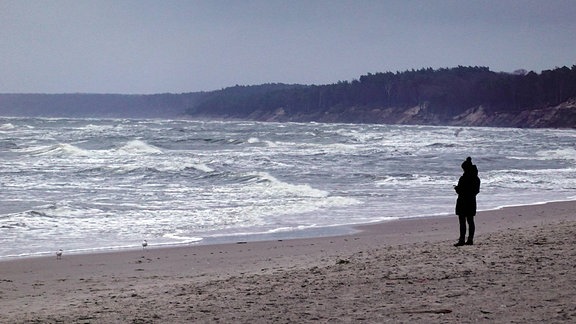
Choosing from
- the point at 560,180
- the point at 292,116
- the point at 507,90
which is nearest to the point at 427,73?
the point at 292,116

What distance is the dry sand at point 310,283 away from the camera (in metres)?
6.67

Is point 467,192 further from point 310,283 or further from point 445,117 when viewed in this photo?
point 445,117

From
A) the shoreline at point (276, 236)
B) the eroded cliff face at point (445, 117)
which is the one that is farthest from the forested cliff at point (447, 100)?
the shoreline at point (276, 236)

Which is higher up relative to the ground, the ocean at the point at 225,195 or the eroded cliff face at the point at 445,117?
the eroded cliff face at the point at 445,117

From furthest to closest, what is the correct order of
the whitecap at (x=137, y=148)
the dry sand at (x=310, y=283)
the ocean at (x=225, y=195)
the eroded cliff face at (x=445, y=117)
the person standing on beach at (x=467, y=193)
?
the eroded cliff face at (x=445, y=117)
the whitecap at (x=137, y=148)
the ocean at (x=225, y=195)
the person standing on beach at (x=467, y=193)
the dry sand at (x=310, y=283)

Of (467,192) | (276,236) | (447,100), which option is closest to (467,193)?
(467,192)

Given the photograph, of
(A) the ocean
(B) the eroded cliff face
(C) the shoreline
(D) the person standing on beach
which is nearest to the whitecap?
(A) the ocean

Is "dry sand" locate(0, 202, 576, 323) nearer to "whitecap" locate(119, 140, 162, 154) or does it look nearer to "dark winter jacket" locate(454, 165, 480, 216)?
"dark winter jacket" locate(454, 165, 480, 216)

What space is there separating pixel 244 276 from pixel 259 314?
2.21m

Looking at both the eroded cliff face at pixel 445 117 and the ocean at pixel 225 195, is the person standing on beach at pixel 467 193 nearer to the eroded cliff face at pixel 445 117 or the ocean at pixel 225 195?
the ocean at pixel 225 195

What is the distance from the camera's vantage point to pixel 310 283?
8070 mm

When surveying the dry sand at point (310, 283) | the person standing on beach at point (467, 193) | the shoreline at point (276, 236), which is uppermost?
the person standing on beach at point (467, 193)

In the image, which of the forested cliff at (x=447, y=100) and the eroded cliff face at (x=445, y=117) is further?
the forested cliff at (x=447, y=100)

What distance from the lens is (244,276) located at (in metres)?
8.98
